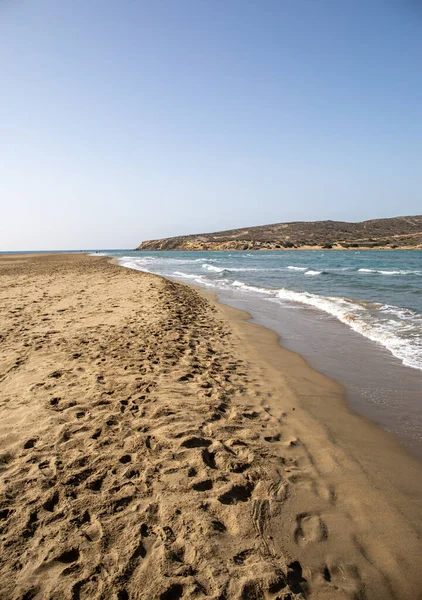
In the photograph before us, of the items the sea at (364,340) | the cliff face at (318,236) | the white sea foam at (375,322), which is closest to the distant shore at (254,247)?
the cliff face at (318,236)

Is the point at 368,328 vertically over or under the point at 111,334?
under

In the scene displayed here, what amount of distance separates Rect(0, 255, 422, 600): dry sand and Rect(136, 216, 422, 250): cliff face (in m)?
86.5

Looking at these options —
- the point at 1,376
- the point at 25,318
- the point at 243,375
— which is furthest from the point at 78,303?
the point at 243,375

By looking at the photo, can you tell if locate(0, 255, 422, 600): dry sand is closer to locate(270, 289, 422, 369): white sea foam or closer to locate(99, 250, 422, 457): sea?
locate(99, 250, 422, 457): sea

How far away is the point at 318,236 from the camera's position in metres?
101

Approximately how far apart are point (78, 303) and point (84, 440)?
359 inches

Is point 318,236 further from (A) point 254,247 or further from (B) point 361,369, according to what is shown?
(B) point 361,369

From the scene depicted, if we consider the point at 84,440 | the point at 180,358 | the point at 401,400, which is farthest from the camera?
the point at 180,358

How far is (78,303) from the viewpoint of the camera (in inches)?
464

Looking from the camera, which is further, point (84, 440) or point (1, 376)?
point (1, 376)

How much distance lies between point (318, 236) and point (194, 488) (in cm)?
10617

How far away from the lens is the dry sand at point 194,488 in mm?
2131

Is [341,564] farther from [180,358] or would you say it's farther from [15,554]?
[180,358]

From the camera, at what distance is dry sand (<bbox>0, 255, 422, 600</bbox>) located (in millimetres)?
2131
